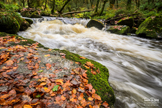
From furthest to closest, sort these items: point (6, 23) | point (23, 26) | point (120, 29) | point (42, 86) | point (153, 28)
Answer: point (120, 29) < point (153, 28) < point (23, 26) < point (6, 23) < point (42, 86)

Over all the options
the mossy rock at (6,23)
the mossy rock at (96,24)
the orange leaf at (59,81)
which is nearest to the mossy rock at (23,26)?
the mossy rock at (6,23)

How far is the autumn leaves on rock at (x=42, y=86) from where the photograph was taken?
54.0 inches

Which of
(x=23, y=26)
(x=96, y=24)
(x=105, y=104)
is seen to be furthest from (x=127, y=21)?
(x=105, y=104)

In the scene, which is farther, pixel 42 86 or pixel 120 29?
pixel 120 29

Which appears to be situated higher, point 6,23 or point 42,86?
point 6,23

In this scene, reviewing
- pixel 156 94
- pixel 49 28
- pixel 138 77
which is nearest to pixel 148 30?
pixel 138 77

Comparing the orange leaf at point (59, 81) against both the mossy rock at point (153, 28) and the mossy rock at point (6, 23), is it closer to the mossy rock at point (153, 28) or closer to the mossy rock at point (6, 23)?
the mossy rock at point (6, 23)

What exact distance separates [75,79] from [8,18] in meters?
5.55

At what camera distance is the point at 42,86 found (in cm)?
160

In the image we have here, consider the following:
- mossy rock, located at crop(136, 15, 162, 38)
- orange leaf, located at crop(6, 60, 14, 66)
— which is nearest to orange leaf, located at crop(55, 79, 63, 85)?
orange leaf, located at crop(6, 60, 14, 66)

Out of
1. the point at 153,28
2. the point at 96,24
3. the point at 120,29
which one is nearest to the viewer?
the point at 153,28

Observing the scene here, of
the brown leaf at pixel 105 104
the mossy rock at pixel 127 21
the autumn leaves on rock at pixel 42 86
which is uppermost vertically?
the mossy rock at pixel 127 21

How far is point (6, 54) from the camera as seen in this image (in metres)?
2.34

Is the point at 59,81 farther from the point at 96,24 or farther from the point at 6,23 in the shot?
the point at 96,24
